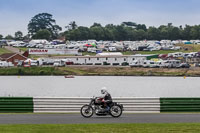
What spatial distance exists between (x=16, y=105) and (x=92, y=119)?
517 centimetres

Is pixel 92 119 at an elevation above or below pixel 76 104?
below

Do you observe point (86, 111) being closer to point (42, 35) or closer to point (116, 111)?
point (116, 111)

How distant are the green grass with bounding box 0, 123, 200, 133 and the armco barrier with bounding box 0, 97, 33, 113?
5.74 m

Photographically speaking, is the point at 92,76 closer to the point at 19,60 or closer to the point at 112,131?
the point at 19,60

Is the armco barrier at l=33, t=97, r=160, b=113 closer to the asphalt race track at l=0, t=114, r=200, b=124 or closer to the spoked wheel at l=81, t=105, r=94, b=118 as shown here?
the asphalt race track at l=0, t=114, r=200, b=124

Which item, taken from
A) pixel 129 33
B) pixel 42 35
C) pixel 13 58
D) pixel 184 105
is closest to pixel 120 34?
pixel 129 33

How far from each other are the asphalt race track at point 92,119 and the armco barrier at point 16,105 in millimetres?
1600

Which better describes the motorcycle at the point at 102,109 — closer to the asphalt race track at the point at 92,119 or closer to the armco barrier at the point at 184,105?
the asphalt race track at the point at 92,119

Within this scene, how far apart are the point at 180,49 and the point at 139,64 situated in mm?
41581

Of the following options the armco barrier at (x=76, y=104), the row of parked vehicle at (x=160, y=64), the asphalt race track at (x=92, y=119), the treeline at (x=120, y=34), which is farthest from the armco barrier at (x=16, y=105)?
the treeline at (x=120, y=34)

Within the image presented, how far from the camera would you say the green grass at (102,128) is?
1727 centimetres

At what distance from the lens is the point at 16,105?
80.4ft

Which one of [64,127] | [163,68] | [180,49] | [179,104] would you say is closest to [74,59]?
[163,68]

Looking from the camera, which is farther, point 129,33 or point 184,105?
point 129,33
